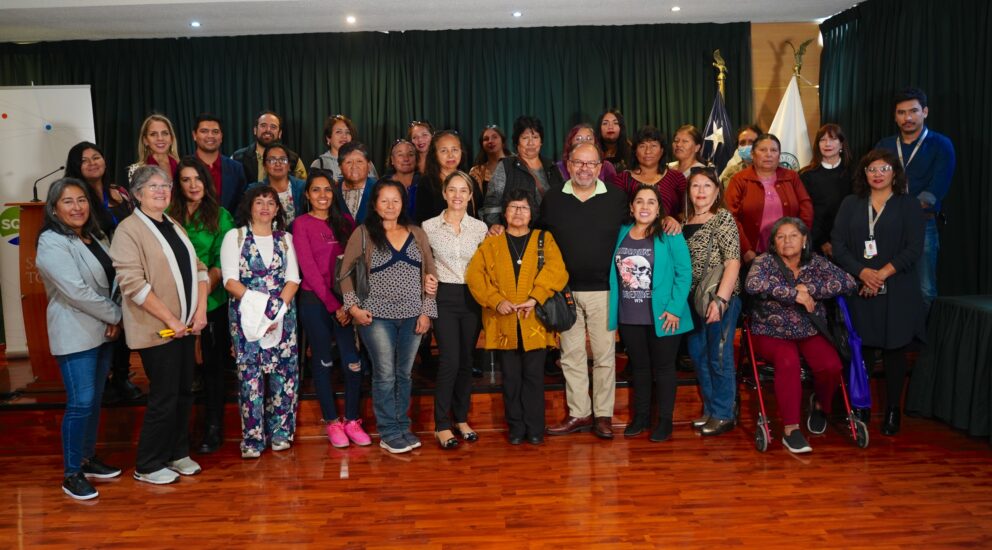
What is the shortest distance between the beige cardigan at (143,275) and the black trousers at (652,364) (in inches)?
91.8

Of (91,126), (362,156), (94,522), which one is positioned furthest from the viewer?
(91,126)

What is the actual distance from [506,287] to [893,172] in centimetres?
221

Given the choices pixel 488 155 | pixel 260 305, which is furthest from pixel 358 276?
pixel 488 155

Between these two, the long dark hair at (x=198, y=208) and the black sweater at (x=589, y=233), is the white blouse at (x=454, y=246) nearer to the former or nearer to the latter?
the black sweater at (x=589, y=233)

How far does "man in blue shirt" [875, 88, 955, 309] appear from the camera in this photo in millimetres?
4520

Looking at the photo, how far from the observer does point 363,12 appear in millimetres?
6105

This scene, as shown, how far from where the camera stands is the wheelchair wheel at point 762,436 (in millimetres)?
3977

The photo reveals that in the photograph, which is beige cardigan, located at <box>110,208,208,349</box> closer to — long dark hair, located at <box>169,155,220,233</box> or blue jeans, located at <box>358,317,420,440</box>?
long dark hair, located at <box>169,155,220,233</box>

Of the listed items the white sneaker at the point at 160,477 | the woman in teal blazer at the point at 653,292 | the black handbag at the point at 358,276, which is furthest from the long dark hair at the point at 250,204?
the woman in teal blazer at the point at 653,292

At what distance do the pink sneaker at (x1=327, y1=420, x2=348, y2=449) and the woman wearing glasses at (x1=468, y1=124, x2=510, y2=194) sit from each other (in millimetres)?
1648

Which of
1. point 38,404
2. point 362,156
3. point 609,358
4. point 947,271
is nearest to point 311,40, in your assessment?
point 362,156

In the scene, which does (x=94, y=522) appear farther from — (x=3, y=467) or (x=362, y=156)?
(x=362, y=156)

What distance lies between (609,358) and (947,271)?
2910mm

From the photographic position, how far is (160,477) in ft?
12.4
